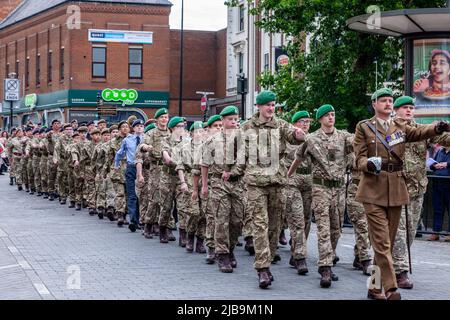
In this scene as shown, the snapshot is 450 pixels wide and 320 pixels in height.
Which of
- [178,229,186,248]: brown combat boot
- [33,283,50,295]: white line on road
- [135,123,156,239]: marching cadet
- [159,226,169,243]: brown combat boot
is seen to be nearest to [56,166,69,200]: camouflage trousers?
[135,123,156,239]: marching cadet

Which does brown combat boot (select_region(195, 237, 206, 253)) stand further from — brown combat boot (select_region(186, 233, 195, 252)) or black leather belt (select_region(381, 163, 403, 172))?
black leather belt (select_region(381, 163, 403, 172))

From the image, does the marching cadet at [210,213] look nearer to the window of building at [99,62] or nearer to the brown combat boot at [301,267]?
the brown combat boot at [301,267]

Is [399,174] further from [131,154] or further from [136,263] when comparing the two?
[131,154]

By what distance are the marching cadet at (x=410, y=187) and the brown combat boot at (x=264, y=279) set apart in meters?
1.39

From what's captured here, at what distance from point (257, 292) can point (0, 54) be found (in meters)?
62.9

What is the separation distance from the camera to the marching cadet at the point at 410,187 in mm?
9727

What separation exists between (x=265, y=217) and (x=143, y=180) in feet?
17.6

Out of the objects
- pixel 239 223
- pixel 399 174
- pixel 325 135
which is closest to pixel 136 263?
pixel 239 223

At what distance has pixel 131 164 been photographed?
53.8ft

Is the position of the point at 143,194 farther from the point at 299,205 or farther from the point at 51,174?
the point at 51,174

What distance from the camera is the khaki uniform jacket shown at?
866 centimetres

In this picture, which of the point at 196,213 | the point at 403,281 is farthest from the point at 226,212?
the point at 403,281

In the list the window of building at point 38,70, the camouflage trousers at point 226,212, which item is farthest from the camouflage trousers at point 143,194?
the window of building at point 38,70
